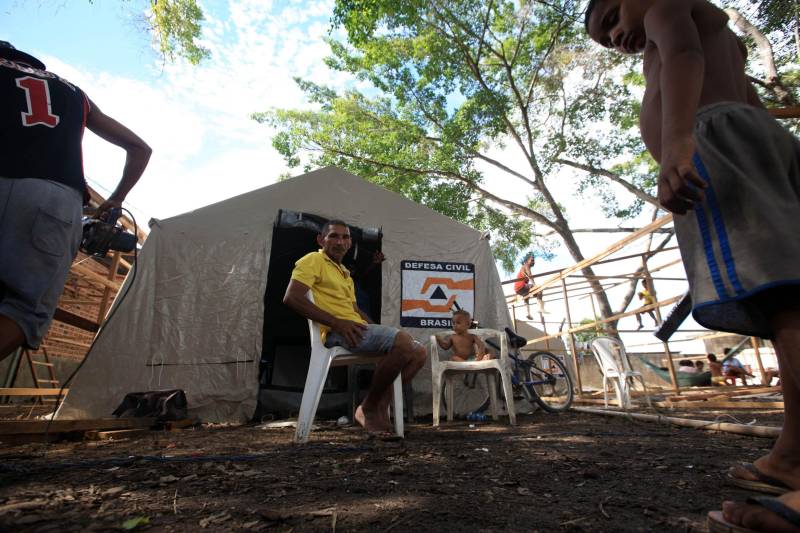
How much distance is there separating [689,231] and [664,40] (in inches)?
22.6

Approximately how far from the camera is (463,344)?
441 cm

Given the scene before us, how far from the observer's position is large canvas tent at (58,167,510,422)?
4191 millimetres

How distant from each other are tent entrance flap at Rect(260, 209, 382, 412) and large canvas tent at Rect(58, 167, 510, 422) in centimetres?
15

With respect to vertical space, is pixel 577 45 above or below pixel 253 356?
above

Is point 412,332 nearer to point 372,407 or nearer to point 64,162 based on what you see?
point 372,407

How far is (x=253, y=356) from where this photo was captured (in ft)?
14.7

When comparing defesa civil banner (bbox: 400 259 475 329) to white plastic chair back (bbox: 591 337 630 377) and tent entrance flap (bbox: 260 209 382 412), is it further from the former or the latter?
white plastic chair back (bbox: 591 337 630 377)

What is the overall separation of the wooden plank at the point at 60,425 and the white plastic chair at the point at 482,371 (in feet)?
8.11

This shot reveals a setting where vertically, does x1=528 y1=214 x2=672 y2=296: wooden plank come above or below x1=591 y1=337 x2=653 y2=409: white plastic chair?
above

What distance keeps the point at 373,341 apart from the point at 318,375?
0.43 metres

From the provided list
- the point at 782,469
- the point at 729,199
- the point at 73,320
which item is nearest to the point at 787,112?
the point at 729,199

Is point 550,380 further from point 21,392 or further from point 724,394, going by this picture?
point 21,392

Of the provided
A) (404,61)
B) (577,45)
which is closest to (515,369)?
(404,61)

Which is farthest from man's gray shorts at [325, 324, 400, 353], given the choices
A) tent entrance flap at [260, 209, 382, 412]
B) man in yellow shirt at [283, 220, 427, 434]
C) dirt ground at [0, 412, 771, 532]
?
tent entrance flap at [260, 209, 382, 412]
